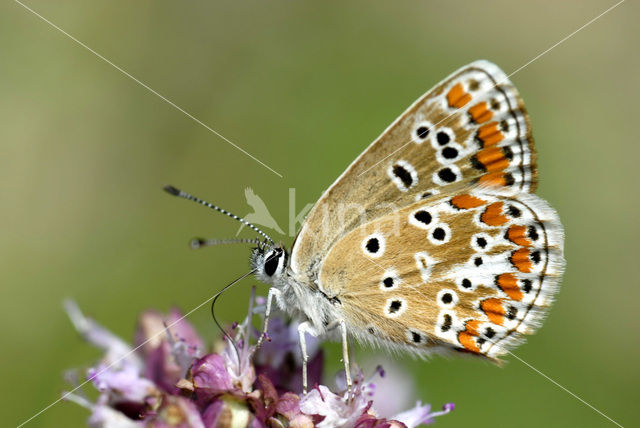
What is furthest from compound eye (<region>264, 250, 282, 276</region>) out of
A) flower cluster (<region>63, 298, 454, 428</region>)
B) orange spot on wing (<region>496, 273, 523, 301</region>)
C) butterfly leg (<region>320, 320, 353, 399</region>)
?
orange spot on wing (<region>496, 273, 523, 301</region>)

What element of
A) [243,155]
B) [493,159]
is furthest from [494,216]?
[243,155]

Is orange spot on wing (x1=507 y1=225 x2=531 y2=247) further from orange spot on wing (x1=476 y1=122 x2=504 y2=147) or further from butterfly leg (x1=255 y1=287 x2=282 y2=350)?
butterfly leg (x1=255 y1=287 x2=282 y2=350)

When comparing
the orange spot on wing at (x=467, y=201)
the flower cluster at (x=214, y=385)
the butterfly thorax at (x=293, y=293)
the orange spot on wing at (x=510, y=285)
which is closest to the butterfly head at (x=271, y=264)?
the butterfly thorax at (x=293, y=293)

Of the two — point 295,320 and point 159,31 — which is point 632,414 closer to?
point 295,320

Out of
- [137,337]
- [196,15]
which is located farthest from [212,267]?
[196,15]

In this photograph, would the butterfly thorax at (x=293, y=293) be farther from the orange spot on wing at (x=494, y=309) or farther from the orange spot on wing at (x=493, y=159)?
the orange spot on wing at (x=493, y=159)

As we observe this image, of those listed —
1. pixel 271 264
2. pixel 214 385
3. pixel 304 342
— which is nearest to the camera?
pixel 214 385

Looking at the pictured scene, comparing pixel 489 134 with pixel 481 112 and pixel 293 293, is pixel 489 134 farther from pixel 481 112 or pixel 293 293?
pixel 293 293
